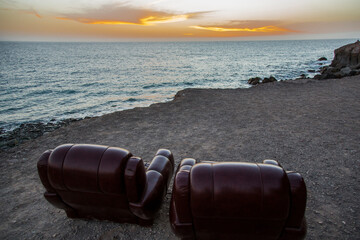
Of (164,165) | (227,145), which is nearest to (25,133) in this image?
(227,145)

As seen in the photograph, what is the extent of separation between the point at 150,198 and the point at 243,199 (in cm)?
149

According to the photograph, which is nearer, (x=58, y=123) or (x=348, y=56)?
(x=58, y=123)

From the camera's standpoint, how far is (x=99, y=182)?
9.07 ft

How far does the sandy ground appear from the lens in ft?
12.5

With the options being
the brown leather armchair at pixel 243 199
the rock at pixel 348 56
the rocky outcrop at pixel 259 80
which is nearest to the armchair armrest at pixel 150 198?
the brown leather armchair at pixel 243 199

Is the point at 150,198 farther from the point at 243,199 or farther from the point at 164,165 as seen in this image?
the point at 243,199

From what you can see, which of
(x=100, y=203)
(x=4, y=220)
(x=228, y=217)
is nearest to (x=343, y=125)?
(x=228, y=217)

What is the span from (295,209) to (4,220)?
15.8ft

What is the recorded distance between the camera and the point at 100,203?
315 cm

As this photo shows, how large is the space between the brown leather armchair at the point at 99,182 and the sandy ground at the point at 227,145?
69 centimetres

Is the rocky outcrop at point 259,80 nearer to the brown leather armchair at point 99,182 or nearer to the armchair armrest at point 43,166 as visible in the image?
the brown leather armchair at point 99,182

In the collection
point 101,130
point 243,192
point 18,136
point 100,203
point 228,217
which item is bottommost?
point 18,136

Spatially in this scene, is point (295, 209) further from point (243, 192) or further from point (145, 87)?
point (145, 87)

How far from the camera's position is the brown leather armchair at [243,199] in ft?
7.13
